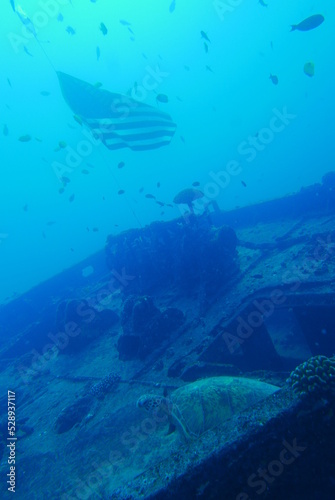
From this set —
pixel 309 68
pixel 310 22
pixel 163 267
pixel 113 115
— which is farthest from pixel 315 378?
pixel 113 115

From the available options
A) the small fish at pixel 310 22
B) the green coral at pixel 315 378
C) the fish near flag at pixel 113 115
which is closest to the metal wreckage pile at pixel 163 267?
the fish near flag at pixel 113 115

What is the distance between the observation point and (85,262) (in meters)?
23.2

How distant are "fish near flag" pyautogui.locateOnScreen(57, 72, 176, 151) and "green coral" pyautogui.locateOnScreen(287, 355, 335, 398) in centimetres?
1425

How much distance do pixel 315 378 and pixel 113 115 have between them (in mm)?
14672

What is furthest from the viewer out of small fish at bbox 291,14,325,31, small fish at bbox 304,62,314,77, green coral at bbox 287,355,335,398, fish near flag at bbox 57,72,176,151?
fish near flag at bbox 57,72,176,151

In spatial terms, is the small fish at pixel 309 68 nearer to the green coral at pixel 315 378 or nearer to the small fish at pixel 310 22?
the small fish at pixel 310 22

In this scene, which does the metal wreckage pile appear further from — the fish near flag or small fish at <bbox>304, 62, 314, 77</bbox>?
small fish at <bbox>304, 62, 314, 77</bbox>

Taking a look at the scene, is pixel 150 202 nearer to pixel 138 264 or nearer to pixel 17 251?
pixel 17 251

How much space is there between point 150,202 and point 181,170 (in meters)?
44.8

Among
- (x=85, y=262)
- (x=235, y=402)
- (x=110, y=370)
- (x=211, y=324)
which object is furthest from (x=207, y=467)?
(x=85, y=262)

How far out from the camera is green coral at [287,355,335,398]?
2652 mm

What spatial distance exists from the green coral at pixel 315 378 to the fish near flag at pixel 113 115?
14.2 m

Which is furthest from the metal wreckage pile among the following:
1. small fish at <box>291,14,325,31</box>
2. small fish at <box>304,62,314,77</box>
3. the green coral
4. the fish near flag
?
small fish at <box>304,62,314,77</box>

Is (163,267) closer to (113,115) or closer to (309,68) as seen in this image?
(113,115)
